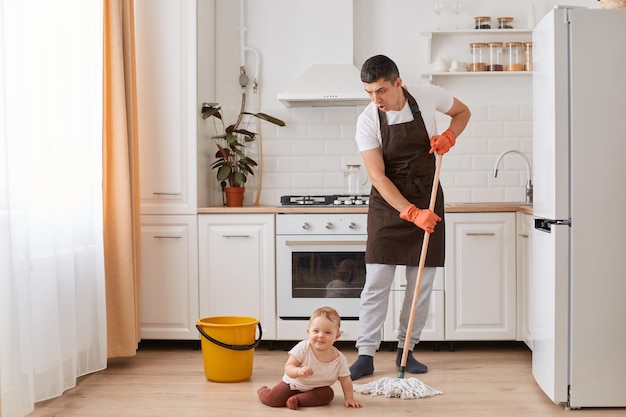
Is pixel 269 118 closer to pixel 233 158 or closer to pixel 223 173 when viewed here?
pixel 233 158

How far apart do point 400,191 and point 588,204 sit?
36.0 inches

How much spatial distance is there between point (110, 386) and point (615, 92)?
2527mm

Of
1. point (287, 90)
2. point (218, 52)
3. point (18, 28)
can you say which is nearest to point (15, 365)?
point (18, 28)

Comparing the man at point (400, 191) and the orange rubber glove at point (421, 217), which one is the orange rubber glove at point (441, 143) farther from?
the orange rubber glove at point (421, 217)

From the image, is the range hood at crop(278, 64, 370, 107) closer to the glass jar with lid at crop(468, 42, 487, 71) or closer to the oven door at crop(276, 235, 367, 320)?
the glass jar with lid at crop(468, 42, 487, 71)

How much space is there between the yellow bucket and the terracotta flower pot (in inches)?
43.6

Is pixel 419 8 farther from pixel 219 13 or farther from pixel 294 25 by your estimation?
pixel 219 13

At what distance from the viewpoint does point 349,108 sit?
188 inches

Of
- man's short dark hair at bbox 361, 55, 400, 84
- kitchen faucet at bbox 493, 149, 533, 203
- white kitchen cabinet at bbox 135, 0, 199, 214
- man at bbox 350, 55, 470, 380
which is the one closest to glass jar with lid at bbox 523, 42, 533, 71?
kitchen faucet at bbox 493, 149, 533, 203

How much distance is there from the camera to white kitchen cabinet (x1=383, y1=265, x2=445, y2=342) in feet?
13.6

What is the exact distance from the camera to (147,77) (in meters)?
4.22

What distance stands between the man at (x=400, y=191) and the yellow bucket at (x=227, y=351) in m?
0.51

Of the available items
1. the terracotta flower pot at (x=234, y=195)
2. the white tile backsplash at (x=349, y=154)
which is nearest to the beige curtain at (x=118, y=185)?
the terracotta flower pot at (x=234, y=195)

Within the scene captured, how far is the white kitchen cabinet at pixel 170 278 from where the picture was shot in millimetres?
4191
